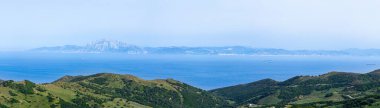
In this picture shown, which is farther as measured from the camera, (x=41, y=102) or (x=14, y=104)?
(x=41, y=102)

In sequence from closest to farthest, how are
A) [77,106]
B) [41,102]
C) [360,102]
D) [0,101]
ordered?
[360,102] → [0,101] → [41,102] → [77,106]

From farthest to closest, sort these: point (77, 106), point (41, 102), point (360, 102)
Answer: point (77, 106)
point (41, 102)
point (360, 102)

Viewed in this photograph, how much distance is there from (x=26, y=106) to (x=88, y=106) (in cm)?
2929

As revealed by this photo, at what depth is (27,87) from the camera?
7426 inches

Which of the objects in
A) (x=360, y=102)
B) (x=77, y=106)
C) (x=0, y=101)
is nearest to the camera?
(x=360, y=102)

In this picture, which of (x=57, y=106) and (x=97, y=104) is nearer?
(x=57, y=106)

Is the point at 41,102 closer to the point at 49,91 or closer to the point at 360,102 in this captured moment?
the point at 49,91

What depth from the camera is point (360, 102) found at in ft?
450

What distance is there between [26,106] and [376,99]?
11807 centimetres

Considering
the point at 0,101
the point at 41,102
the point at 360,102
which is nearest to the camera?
the point at 360,102

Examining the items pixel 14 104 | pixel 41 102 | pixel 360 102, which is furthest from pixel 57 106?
pixel 360 102

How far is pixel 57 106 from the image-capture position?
6988 inches

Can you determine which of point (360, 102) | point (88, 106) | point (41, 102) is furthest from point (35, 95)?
point (360, 102)

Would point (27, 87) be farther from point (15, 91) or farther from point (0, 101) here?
point (0, 101)
